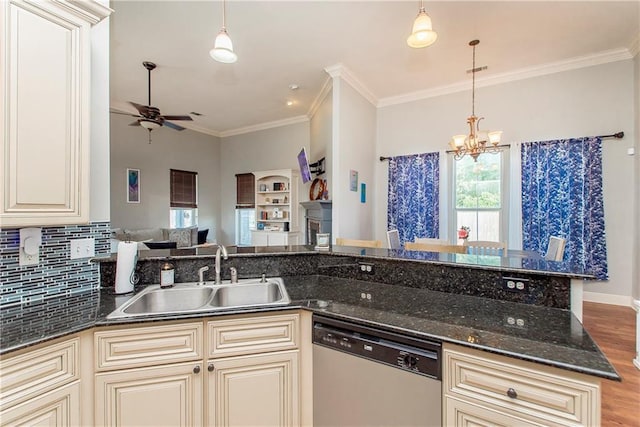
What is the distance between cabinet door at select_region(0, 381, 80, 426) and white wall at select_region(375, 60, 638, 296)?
4967mm

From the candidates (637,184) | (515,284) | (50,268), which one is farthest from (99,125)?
(637,184)

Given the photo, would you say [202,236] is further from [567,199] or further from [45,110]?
[567,199]

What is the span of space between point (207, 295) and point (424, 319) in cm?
126

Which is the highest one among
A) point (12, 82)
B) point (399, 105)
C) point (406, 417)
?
point (399, 105)

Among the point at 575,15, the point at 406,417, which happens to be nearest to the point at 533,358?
the point at 406,417

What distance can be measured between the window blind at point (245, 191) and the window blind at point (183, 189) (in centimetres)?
96

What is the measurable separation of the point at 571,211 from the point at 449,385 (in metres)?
4.00

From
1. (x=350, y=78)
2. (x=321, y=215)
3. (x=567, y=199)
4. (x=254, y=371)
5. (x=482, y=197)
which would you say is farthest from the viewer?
(x=482, y=197)

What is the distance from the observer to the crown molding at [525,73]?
145 inches

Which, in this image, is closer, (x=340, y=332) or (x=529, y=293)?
(x=340, y=332)

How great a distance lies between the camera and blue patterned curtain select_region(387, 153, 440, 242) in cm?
468

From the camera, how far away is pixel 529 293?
4.75ft

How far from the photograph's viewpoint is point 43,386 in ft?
3.55

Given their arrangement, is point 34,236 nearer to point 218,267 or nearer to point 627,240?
point 218,267
